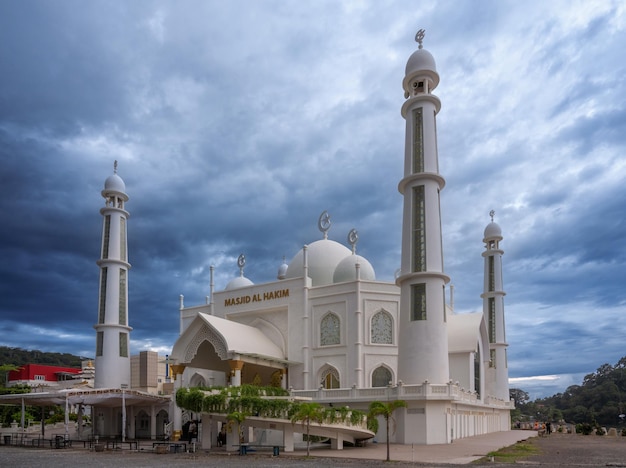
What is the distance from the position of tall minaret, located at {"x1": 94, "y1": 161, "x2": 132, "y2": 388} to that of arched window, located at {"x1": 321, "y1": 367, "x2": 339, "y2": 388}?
13775 millimetres

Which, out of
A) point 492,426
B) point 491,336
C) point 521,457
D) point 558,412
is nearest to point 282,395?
point 521,457

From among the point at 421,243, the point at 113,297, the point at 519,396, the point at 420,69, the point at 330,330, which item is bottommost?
the point at 519,396

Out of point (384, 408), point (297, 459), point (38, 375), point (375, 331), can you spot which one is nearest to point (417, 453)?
point (384, 408)

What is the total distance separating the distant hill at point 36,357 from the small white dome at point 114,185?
3269 inches

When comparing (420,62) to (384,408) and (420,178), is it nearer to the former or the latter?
(420,178)

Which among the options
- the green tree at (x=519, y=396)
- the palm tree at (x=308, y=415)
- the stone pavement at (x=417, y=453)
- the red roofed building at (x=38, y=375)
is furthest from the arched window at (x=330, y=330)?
the green tree at (x=519, y=396)

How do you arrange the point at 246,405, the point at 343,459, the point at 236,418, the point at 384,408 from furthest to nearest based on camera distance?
the point at 246,405
the point at 236,418
the point at 384,408
the point at 343,459

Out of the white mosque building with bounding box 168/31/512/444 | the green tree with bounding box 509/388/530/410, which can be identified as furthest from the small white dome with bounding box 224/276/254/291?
the green tree with bounding box 509/388/530/410

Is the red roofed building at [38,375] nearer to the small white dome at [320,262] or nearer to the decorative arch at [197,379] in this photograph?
the decorative arch at [197,379]

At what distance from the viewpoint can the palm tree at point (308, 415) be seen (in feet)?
72.7

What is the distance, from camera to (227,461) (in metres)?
19.8

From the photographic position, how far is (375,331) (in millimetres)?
36438

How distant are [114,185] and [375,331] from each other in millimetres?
21434

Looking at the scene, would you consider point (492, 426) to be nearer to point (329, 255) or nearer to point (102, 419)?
point (329, 255)
